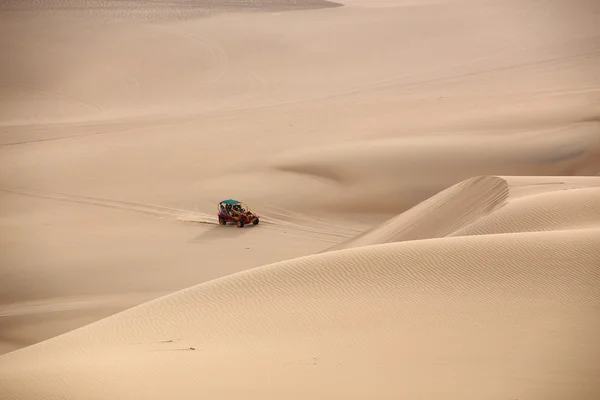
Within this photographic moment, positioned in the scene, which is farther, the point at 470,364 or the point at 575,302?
the point at 575,302

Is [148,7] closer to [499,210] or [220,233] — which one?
[220,233]

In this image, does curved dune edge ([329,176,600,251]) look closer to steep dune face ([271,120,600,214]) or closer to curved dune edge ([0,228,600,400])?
curved dune edge ([0,228,600,400])

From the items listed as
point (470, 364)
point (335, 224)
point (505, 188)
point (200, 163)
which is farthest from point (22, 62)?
point (470, 364)

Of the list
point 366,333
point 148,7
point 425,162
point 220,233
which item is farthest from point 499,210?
point 148,7

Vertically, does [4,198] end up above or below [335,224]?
above

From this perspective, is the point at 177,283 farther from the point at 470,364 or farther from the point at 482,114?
the point at 482,114

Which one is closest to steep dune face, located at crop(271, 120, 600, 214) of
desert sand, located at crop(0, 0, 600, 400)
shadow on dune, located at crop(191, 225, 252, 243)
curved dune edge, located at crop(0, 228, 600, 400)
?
desert sand, located at crop(0, 0, 600, 400)
